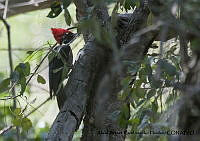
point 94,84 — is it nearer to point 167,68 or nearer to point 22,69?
point 22,69

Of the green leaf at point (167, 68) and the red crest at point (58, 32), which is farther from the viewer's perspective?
the red crest at point (58, 32)

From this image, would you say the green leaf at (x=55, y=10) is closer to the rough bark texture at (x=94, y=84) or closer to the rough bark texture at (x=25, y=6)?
the rough bark texture at (x=94, y=84)

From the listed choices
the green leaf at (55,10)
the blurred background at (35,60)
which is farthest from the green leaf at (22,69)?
the green leaf at (55,10)

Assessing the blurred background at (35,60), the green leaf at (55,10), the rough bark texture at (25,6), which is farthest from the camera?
the rough bark texture at (25,6)

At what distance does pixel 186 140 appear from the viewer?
1.10 m

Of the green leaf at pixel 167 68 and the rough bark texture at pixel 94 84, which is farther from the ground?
the green leaf at pixel 167 68

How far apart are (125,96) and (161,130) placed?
19 cm

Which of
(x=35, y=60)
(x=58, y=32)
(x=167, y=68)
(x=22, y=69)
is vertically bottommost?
(x=35, y=60)

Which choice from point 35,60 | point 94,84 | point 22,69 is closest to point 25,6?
point 35,60

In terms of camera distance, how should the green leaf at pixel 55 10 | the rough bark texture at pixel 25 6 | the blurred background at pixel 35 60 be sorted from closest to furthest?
the green leaf at pixel 55 10 → the blurred background at pixel 35 60 → the rough bark texture at pixel 25 6

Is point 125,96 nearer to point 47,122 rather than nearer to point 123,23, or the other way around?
point 123,23

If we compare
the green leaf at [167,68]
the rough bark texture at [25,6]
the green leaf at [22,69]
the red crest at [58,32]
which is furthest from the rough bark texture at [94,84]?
the rough bark texture at [25,6]

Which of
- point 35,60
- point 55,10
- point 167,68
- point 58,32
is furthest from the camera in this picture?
point 35,60

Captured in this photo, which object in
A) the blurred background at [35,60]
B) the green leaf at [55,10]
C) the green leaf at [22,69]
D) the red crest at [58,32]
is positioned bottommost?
the blurred background at [35,60]
